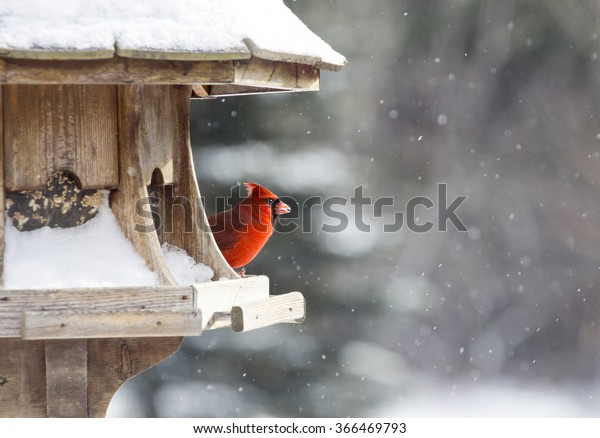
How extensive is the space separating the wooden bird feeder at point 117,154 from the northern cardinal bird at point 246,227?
74 centimetres

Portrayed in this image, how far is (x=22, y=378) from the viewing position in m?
3.49

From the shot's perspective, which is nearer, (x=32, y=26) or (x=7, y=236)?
(x=32, y=26)

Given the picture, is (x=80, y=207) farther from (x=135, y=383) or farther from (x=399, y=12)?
(x=399, y=12)

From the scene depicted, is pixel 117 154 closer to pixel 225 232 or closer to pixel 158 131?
pixel 158 131

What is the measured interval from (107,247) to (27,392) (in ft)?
1.92

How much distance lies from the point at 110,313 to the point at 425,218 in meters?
6.92

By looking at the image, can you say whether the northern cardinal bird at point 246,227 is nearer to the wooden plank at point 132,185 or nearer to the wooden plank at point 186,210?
the wooden plank at point 186,210

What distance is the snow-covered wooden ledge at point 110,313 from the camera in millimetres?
3029

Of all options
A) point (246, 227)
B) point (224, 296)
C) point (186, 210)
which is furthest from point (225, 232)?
point (224, 296)

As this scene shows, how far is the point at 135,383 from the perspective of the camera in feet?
25.5

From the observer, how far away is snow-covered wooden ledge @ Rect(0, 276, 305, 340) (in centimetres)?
303

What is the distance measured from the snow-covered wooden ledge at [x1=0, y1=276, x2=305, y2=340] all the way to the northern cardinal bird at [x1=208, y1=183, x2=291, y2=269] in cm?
124

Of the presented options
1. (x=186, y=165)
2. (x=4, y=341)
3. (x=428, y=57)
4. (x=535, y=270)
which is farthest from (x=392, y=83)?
(x=4, y=341)

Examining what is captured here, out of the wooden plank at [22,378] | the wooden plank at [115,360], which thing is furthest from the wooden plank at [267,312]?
the wooden plank at [22,378]
